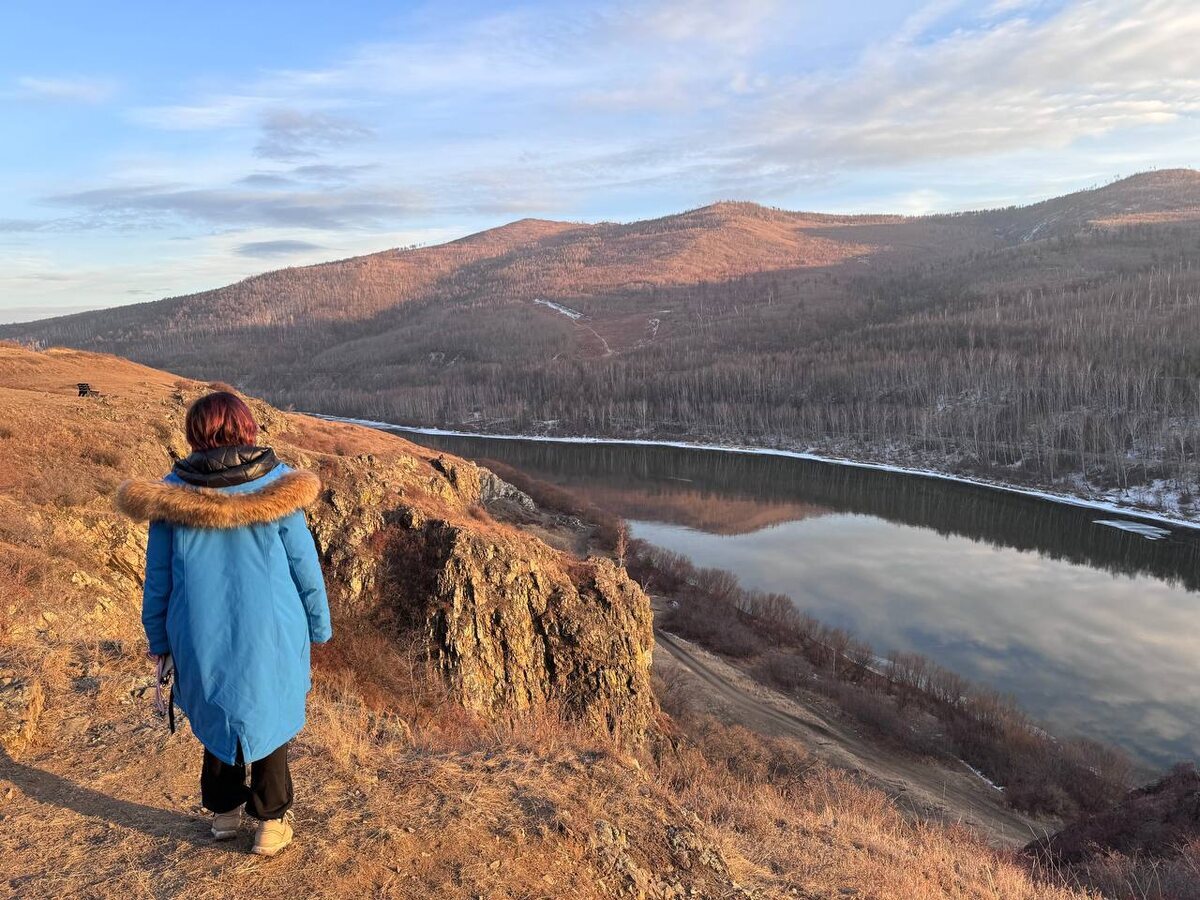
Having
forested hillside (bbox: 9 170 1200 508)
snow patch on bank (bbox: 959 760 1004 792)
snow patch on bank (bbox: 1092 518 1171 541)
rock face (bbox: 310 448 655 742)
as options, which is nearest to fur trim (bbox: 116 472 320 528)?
rock face (bbox: 310 448 655 742)

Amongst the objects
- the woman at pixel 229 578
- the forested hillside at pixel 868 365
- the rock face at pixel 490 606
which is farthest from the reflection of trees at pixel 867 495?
the woman at pixel 229 578

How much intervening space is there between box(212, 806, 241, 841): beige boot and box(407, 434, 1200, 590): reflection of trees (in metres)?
47.9

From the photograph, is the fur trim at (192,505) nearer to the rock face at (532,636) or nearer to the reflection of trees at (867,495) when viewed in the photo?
the rock face at (532,636)

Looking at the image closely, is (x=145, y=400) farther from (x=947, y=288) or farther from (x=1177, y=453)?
(x=947, y=288)

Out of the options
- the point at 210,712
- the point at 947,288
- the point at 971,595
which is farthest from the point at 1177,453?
the point at 947,288

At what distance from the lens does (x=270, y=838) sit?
12.8ft

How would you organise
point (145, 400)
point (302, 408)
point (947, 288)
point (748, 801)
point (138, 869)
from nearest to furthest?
point (138, 869) < point (748, 801) < point (145, 400) < point (302, 408) < point (947, 288)

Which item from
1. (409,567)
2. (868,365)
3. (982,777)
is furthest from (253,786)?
(868,365)

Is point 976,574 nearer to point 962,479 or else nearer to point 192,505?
point 962,479

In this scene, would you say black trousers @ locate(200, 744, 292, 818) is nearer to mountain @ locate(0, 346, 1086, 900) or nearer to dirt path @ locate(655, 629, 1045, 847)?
mountain @ locate(0, 346, 1086, 900)

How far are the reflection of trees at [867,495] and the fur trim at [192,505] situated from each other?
48.6 m

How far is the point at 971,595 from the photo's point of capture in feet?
121

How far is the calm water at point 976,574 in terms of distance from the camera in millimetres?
26891

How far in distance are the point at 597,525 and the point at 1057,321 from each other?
284 ft
